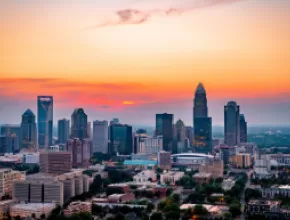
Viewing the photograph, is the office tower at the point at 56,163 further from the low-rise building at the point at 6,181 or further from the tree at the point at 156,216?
the tree at the point at 156,216

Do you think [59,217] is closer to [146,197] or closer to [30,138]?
[146,197]

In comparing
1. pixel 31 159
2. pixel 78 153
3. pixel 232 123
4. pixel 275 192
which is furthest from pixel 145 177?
pixel 232 123

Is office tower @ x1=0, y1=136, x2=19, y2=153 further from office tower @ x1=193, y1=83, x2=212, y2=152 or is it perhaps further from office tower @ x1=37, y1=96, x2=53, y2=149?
office tower @ x1=193, y1=83, x2=212, y2=152

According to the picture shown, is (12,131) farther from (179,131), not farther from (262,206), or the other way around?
(262,206)

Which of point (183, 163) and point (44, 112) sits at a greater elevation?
point (44, 112)

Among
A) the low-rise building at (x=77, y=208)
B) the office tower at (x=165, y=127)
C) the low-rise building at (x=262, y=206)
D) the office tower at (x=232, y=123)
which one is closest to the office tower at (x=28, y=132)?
the office tower at (x=165, y=127)

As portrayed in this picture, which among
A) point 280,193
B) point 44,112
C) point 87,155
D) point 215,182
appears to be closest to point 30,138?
point 44,112
